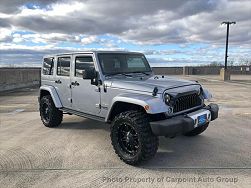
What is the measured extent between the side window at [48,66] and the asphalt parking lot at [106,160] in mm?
1472

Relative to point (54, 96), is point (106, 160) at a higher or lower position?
lower

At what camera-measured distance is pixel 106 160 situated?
5484mm

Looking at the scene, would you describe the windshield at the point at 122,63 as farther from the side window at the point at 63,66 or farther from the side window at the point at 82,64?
the side window at the point at 63,66

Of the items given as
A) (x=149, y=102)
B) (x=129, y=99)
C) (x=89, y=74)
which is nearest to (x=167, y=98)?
(x=149, y=102)

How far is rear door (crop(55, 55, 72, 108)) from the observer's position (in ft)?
23.7

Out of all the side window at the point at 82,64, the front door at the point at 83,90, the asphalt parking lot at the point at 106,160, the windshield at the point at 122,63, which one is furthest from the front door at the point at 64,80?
the windshield at the point at 122,63

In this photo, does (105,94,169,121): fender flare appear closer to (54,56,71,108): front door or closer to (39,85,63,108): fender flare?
(54,56,71,108): front door

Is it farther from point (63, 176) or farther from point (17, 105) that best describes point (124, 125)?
point (17, 105)

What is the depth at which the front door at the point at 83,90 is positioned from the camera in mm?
6315

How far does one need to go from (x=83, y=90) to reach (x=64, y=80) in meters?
0.93

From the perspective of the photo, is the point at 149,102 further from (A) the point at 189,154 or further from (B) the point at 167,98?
(A) the point at 189,154

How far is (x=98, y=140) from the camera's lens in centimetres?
681

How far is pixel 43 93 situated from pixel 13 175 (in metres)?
3.95

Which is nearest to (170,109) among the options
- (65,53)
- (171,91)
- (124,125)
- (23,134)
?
(171,91)
